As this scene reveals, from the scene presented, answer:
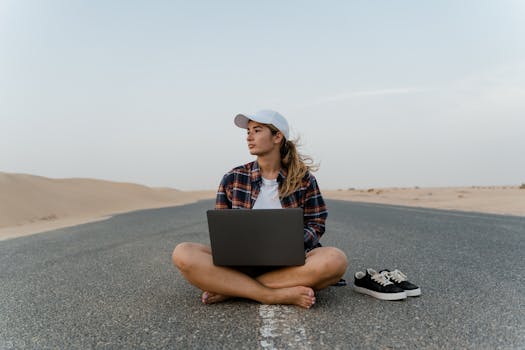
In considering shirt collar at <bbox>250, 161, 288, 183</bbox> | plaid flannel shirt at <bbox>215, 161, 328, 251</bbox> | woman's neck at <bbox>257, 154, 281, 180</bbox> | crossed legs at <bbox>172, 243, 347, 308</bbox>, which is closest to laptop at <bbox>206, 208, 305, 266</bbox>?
crossed legs at <bbox>172, 243, 347, 308</bbox>

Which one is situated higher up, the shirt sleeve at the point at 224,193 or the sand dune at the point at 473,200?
the shirt sleeve at the point at 224,193

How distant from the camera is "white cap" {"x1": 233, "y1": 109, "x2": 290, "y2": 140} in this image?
11.5 ft

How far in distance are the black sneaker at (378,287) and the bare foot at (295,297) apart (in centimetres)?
61

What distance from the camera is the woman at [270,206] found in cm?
321

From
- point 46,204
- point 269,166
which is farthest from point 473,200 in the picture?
point 269,166

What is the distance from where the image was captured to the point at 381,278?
346cm

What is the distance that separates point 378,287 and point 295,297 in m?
0.72

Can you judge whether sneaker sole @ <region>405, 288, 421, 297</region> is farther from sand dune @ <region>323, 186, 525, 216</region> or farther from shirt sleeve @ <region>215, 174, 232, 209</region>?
sand dune @ <region>323, 186, 525, 216</region>

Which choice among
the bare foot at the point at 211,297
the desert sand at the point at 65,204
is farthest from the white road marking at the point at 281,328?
the desert sand at the point at 65,204

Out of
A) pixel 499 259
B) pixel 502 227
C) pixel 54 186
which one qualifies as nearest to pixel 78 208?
pixel 54 186

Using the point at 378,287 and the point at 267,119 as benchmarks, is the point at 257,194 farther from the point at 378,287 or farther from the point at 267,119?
the point at 378,287

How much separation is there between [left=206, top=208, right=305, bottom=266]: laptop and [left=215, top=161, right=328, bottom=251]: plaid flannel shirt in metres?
0.57

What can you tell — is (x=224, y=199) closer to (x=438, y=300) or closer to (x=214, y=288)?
(x=214, y=288)

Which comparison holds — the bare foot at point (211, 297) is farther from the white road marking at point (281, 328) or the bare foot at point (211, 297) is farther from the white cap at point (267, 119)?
the white cap at point (267, 119)
